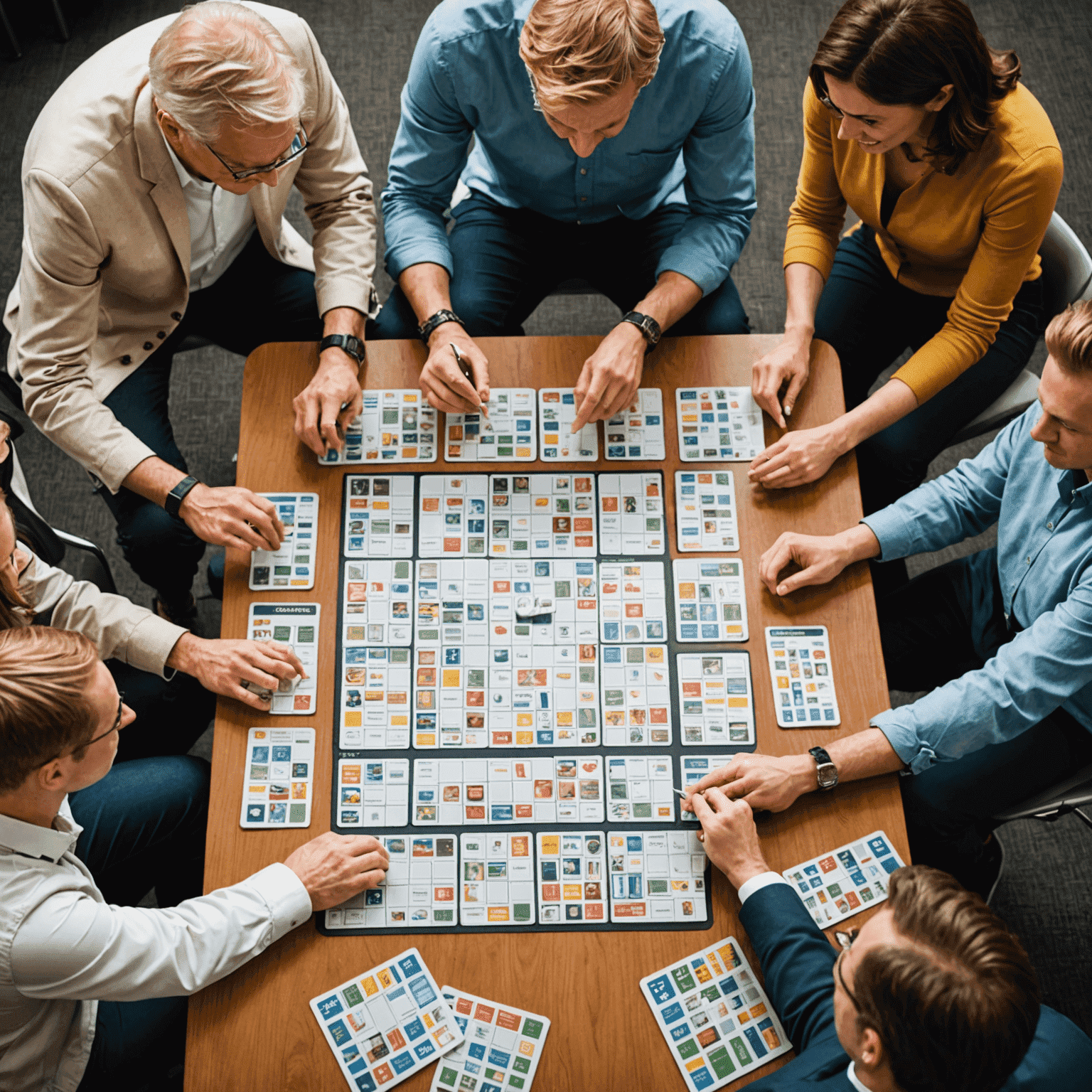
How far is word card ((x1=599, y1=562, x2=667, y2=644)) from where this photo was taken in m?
1.72

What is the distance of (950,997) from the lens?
1.20 metres

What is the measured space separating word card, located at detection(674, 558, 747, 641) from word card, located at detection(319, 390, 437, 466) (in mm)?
523

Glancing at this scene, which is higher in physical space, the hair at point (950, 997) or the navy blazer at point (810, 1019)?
the hair at point (950, 997)

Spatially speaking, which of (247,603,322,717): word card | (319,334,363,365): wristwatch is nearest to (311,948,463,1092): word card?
(247,603,322,717): word card

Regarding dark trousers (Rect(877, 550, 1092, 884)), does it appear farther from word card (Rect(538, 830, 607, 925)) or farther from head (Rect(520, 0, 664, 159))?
head (Rect(520, 0, 664, 159))

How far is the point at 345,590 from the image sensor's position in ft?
5.71

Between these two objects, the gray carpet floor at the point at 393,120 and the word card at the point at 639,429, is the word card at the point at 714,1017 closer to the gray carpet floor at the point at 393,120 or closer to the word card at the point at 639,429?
the word card at the point at 639,429

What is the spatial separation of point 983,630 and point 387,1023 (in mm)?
1393

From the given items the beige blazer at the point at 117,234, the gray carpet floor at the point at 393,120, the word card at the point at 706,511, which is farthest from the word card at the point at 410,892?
the gray carpet floor at the point at 393,120

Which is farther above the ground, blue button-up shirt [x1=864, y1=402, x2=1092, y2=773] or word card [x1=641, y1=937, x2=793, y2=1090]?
blue button-up shirt [x1=864, y1=402, x2=1092, y2=773]

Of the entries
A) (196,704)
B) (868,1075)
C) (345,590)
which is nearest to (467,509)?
(345,590)

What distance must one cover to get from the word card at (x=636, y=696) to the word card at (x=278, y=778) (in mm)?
495

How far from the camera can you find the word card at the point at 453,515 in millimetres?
1780

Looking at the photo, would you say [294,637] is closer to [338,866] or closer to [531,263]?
[338,866]
